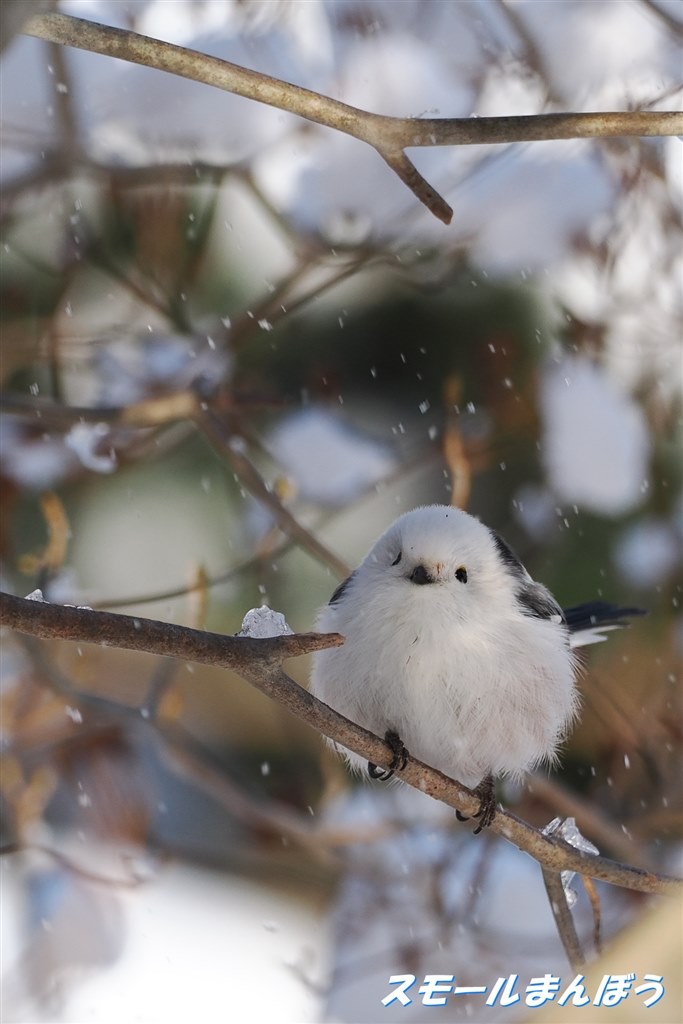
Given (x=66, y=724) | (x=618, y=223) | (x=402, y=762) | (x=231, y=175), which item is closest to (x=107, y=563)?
(x=66, y=724)

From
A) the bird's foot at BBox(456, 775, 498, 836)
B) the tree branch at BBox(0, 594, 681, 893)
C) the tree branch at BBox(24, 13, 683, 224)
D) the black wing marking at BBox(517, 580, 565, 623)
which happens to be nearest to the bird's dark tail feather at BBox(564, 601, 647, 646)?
the black wing marking at BBox(517, 580, 565, 623)

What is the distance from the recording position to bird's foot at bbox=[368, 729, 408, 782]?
47.8 inches

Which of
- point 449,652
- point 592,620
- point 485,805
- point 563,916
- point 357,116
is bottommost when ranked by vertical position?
point 563,916

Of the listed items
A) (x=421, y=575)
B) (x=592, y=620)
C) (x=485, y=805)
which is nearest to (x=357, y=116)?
(x=421, y=575)

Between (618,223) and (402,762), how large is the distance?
185 centimetres

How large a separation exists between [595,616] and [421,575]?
603mm

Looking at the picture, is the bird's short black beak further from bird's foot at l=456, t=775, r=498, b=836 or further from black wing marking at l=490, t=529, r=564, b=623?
bird's foot at l=456, t=775, r=498, b=836

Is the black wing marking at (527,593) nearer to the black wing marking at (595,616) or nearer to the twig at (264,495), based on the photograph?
the black wing marking at (595,616)

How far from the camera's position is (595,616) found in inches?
74.3

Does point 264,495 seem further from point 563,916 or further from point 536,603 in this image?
point 563,916

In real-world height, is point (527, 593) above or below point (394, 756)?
above

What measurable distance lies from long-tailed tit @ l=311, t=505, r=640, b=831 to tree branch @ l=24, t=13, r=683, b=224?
0.53m

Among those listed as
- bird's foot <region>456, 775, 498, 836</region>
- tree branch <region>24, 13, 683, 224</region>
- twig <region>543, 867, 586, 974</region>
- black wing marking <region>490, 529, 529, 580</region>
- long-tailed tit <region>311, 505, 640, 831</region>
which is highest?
tree branch <region>24, 13, 683, 224</region>

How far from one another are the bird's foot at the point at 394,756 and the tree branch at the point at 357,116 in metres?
0.71
